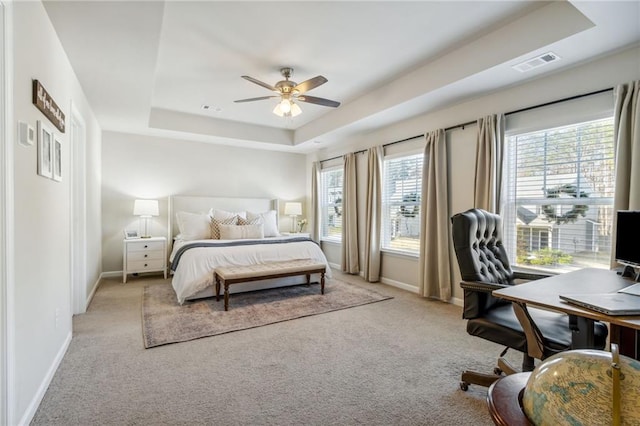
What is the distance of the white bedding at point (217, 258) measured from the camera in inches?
146

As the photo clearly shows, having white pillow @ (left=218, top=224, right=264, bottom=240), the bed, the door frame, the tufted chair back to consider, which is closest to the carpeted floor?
the door frame

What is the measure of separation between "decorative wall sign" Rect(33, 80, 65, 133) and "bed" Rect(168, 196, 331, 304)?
1948mm

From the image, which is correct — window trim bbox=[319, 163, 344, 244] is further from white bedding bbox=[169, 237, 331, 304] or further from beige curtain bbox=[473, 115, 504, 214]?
beige curtain bbox=[473, 115, 504, 214]

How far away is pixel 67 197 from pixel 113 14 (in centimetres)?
154

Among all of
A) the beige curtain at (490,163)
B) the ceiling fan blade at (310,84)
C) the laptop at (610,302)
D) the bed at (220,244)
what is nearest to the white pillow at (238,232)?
the bed at (220,244)

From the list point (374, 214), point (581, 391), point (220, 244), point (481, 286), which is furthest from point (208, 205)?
point (581, 391)

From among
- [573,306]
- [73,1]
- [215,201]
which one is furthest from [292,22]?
[215,201]

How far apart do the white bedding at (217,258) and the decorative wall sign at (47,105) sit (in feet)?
6.21

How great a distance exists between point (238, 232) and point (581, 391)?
4708 millimetres

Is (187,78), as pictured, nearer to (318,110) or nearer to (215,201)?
(318,110)

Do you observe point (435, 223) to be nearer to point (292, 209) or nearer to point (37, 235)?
point (292, 209)

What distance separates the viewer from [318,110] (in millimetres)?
5027

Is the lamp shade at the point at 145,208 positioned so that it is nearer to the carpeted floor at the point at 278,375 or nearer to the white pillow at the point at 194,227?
the white pillow at the point at 194,227

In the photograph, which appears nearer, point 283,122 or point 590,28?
point 590,28
